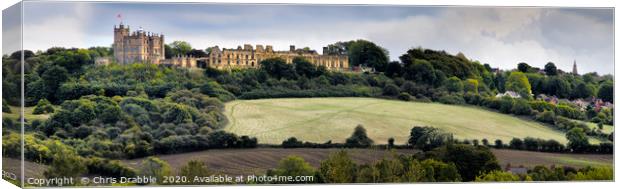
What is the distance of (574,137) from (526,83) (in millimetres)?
1649

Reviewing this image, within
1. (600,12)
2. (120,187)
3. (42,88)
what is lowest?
(120,187)

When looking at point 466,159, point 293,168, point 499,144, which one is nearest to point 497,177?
point 466,159

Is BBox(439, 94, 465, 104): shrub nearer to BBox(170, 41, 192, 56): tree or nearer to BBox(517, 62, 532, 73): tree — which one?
BBox(517, 62, 532, 73): tree

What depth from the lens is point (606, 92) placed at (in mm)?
28781

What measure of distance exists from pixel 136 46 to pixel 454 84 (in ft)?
24.1

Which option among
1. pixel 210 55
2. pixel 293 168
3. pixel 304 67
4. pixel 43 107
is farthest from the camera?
pixel 304 67

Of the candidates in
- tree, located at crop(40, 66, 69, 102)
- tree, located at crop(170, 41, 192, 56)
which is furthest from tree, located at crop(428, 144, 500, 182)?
tree, located at crop(40, 66, 69, 102)

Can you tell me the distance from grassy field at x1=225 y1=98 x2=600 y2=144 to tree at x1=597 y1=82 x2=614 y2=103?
4.92ft

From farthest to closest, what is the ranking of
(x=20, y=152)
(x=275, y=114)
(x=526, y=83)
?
(x=526, y=83) < (x=275, y=114) < (x=20, y=152)

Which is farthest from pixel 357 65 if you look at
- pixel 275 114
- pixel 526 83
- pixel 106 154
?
pixel 106 154

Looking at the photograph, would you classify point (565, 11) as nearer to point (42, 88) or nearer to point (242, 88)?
point (242, 88)

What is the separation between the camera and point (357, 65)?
27641 millimetres

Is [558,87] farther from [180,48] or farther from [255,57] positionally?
[180,48]

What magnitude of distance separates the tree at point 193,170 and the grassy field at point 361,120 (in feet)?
3.62
